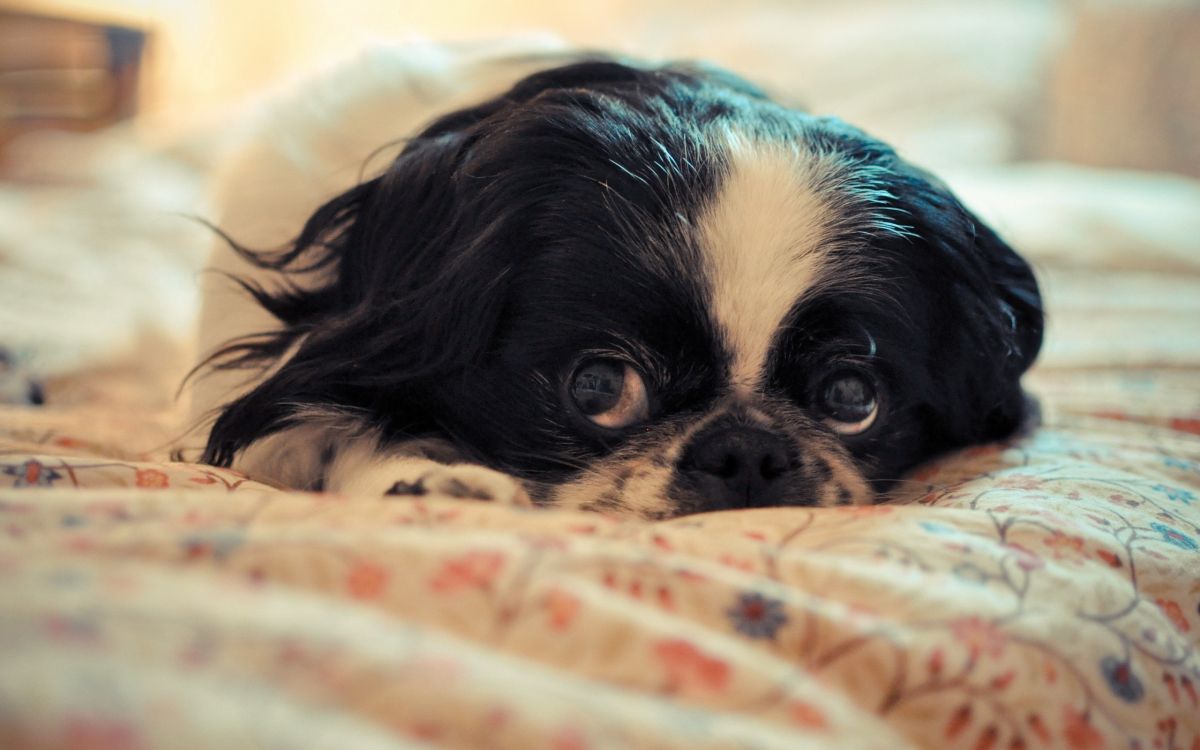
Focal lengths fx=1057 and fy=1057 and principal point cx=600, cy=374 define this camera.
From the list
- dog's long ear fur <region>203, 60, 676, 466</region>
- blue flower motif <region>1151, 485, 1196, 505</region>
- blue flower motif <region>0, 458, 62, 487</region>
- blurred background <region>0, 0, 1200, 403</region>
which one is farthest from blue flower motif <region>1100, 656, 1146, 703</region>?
blurred background <region>0, 0, 1200, 403</region>

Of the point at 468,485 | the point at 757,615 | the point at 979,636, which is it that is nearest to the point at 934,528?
the point at 979,636

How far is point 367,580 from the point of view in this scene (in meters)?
1.01

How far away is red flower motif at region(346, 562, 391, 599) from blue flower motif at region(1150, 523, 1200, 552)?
106cm

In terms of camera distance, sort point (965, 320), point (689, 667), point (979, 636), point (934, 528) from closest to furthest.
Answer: point (689, 667), point (979, 636), point (934, 528), point (965, 320)

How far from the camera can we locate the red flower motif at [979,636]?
1082mm

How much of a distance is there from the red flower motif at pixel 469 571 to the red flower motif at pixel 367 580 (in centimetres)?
5

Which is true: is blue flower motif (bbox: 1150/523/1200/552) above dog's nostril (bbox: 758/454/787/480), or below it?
above

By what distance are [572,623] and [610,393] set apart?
0.77 metres

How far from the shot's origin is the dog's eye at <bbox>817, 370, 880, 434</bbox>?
6.04 ft

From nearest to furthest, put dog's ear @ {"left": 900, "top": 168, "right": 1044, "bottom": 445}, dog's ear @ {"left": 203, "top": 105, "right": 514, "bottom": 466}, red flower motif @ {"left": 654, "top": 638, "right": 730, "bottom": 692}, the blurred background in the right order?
1. red flower motif @ {"left": 654, "top": 638, "right": 730, "bottom": 692}
2. dog's ear @ {"left": 203, "top": 105, "right": 514, "bottom": 466}
3. dog's ear @ {"left": 900, "top": 168, "right": 1044, "bottom": 445}
4. the blurred background

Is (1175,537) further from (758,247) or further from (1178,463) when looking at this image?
(758,247)

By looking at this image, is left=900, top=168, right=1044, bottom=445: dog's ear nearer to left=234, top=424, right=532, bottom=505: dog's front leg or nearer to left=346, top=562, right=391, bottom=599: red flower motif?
left=234, top=424, right=532, bottom=505: dog's front leg

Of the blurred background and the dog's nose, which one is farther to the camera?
the blurred background

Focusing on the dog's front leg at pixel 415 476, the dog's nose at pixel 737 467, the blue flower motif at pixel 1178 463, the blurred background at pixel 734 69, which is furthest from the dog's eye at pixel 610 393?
the blurred background at pixel 734 69
